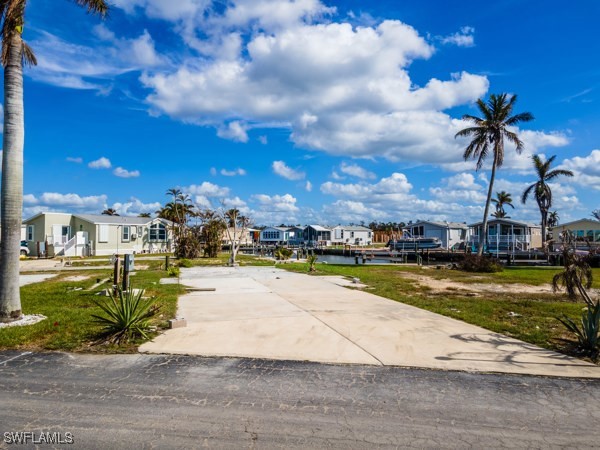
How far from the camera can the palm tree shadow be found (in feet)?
20.2

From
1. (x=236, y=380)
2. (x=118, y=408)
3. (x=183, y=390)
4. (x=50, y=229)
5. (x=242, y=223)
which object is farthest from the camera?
(x=50, y=229)

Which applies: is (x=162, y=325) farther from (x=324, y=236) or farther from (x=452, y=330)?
(x=324, y=236)

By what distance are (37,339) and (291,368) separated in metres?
5.01

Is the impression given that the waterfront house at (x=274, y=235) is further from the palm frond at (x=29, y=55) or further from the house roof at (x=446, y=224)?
the palm frond at (x=29, y=55)

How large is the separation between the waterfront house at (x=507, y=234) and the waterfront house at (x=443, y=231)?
6107 millimetres

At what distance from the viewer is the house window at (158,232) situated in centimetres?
4706

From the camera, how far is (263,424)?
4109 millimetres

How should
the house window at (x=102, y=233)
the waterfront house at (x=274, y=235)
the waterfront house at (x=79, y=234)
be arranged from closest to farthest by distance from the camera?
1. the waterfront house at (x=79, y=234)
2. the house window at (x=102, y=233)
3. the waterfront house at (x=274, y=235)

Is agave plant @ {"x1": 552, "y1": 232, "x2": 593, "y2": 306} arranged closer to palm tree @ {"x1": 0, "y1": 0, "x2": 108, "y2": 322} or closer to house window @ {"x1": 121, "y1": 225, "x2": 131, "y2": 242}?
palm tree @ {"x1": 0, "y1": 0, "x2": 108, "y2": 322}

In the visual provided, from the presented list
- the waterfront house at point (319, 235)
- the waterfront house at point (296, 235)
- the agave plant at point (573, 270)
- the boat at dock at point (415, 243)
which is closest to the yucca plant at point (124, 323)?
the agave plant at point (573, 270)

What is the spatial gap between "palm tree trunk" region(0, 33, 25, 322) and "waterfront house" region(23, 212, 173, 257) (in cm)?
3300

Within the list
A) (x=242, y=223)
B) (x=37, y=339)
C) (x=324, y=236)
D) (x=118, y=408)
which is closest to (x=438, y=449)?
(x=118, y=408)

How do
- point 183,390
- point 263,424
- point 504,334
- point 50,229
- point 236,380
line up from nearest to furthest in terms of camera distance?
point 263,424 → point 183,390 → point 236,380 → point 504,334 → point 50,229

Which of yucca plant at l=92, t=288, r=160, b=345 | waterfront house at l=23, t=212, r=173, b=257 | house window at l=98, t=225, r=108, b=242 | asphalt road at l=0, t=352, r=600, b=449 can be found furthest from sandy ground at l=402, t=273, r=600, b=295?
waterfront house at l=23, t=212, r=173, b=257
